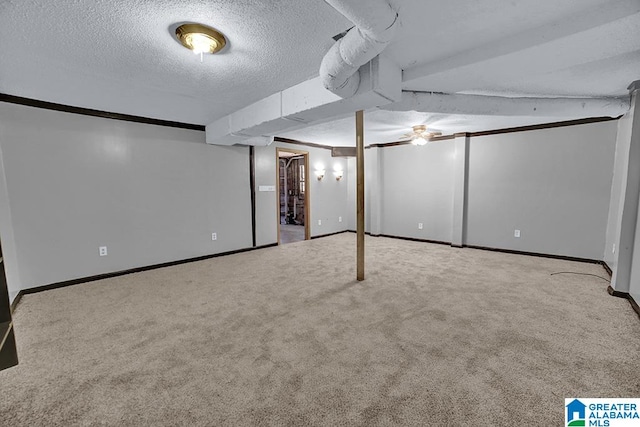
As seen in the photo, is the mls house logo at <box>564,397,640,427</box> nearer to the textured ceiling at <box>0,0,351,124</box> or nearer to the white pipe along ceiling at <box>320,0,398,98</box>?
the white pipe along ceiling at <box>320,0,398,98</box>

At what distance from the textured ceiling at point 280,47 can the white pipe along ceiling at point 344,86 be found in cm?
13

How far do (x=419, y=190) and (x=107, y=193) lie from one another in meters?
5.61

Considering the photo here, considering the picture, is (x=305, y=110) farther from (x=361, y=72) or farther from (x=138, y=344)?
(x=138, y=344)

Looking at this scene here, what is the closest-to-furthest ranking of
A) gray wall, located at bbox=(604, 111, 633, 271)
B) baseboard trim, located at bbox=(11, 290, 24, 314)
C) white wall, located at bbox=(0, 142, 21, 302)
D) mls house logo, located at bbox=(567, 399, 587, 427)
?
mls house logo, located at bbox=(567, 399, 587, 427) < baseboard trim, located at bbox=(11, 290, 24, 314) < white wall, located at bbox=(0, 142, 21, 302) < gray wall, located at bbox=(604, 111, 633, 271)

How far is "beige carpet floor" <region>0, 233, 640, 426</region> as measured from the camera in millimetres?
1444

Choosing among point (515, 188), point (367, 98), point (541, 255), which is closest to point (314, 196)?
point (515, 188)

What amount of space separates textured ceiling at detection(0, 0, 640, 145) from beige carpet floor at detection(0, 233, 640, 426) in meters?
2.11

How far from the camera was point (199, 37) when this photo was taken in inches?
71.1

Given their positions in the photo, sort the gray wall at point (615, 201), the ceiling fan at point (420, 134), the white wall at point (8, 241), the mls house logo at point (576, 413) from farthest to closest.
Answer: the ceiling fan at point (420, 134) < the gray wall at point (615, 201) < the white wall at point (8, 241) < the mls house logo at point (576, 413)

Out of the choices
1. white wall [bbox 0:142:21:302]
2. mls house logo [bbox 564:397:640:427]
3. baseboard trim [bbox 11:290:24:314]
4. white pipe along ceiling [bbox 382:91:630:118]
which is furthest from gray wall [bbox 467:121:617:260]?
white wall [bbox 0:142:21:302]

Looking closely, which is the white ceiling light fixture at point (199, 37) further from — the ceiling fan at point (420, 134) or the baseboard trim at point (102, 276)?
the ceiling fan at point (420, 134)

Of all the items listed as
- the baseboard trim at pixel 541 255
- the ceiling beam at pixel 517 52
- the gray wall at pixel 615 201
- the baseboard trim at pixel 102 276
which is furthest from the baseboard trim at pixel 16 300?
the gray wall at pixel 615 201

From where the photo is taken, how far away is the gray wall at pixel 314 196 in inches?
210

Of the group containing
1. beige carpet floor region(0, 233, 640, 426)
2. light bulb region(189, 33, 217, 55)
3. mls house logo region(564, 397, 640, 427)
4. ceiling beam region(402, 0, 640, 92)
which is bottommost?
mls house logo region(564, 397, 640, 427)
